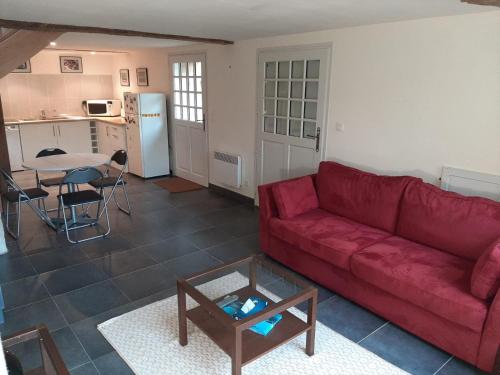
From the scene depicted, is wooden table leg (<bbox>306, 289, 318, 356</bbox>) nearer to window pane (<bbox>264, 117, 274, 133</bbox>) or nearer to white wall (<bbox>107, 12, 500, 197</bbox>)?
white wall (<bbox>107, 12, 500, 197</bbox>)

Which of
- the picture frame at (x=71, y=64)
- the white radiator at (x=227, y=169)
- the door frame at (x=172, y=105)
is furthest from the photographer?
the picture frame at (x=71, y=64)

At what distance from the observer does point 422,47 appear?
3225 millimetres

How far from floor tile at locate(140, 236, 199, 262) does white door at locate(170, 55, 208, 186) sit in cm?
221

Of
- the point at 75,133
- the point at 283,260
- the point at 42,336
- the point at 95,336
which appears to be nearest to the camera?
Result: the point at 42,336

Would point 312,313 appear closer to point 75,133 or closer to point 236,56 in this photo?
point 236,56

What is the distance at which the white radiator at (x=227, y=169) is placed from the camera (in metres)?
5.35

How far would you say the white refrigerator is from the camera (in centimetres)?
637

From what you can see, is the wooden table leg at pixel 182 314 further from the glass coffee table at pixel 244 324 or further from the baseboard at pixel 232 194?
the baseboard at pixel 232 194

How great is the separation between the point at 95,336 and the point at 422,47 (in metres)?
3.37

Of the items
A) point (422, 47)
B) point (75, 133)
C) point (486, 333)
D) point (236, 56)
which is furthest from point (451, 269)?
point (75, 133)

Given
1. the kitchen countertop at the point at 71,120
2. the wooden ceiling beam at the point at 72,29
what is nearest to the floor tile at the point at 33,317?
the wooden ceiling beam at the point at 72,29

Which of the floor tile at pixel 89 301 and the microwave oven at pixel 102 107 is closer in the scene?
the floor tile at pixel 89 301

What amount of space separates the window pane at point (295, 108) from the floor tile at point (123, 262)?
89.5 inches

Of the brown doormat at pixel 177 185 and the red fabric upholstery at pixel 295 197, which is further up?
the red fabric upholstery at pixel 295 197
